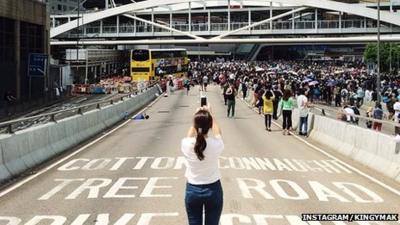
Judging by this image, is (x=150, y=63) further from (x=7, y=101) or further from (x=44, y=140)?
(x=44, y=140)

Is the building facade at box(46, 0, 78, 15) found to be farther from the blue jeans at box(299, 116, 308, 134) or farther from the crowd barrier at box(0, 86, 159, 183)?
the blue jeans at box(299, 116, 308, 134)

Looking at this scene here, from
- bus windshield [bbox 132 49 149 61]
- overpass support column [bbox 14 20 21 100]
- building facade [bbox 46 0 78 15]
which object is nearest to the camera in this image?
overpass support column [bbox 14 20 21 100]

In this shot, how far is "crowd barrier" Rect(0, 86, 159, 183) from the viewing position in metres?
12.8

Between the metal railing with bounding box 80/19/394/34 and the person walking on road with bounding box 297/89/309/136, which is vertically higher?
the metal railing with bounding box 80/19/394/34

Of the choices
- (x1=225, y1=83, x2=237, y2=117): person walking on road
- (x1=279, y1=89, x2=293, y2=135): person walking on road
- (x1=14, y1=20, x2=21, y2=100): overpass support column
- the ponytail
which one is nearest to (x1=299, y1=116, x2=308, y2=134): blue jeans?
(x1=279, y1=89, x2=293, y2=135): person walking on road

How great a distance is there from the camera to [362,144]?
51.8ft

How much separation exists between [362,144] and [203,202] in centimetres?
1088

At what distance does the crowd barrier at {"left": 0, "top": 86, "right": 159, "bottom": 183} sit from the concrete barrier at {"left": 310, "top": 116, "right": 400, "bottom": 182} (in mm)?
7747

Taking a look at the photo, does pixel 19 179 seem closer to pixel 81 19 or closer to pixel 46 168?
pixel 46 168

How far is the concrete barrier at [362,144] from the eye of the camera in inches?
523

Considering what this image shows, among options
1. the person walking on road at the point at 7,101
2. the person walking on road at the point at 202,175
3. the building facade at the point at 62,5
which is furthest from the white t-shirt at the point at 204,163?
the building facade at the point at 62,5

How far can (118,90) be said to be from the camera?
67.8m

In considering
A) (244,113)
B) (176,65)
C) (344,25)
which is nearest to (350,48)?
(344,25)

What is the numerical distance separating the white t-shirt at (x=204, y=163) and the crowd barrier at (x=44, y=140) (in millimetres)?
7246
